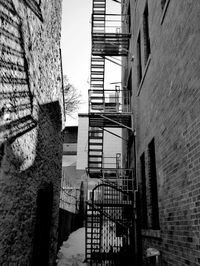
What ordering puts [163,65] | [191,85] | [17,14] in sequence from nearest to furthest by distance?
[191,85]
[17,14]
[163,65]

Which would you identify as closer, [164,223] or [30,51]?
[164,223]

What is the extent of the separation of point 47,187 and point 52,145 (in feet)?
4.22

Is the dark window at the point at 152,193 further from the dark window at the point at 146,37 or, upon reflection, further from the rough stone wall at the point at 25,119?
the dark window at the point at 146,37

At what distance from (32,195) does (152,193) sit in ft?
9.72

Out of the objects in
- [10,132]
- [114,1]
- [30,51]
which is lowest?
[10,132]

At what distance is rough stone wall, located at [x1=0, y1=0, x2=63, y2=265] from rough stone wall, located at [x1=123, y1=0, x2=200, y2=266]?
2.71m

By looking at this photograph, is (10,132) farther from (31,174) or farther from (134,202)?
(134,202)

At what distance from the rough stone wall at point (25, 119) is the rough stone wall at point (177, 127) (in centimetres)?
271

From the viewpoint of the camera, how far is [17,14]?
15.8 feet

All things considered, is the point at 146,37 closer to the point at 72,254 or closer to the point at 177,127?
the point at 177,127

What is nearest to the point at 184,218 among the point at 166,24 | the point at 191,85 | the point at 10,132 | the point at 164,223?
the point at 164,223

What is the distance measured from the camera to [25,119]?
5281mm

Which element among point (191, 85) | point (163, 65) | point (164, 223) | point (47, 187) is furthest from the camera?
Result: point (47, 187)

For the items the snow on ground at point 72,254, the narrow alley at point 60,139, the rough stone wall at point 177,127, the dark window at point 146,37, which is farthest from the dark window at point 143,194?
the dark window at point 146,37
